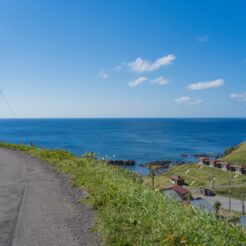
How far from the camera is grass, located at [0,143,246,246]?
224 inches

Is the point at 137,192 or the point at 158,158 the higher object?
the point at 137,192

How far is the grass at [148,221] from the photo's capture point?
5.68 m

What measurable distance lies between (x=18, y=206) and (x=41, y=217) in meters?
1.29

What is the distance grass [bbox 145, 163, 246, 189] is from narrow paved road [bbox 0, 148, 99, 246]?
42.0 m

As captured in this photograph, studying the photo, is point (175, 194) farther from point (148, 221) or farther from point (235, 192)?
point (235, 192)

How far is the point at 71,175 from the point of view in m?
12.7

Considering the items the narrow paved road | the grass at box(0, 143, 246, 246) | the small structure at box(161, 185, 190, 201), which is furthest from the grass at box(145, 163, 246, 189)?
the grass at box(0, 143, 246, 246)

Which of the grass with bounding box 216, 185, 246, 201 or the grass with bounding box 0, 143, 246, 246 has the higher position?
the grass with bounding box 0, 143, 246, 246

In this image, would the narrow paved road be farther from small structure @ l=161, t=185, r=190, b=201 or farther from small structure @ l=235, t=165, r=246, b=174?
small structure @ l=235, t=165, r=246, b=174

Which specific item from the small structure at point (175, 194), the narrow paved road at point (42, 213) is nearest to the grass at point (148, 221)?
the narrow paved road at point (42, 213)

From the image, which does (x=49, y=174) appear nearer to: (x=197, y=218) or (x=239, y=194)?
(x=197, y=218)

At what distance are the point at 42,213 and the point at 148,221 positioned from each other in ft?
8.80

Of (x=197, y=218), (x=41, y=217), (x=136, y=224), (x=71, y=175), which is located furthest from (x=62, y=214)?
(x=71, y=175)

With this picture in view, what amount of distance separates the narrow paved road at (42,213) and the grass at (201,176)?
42.0m
